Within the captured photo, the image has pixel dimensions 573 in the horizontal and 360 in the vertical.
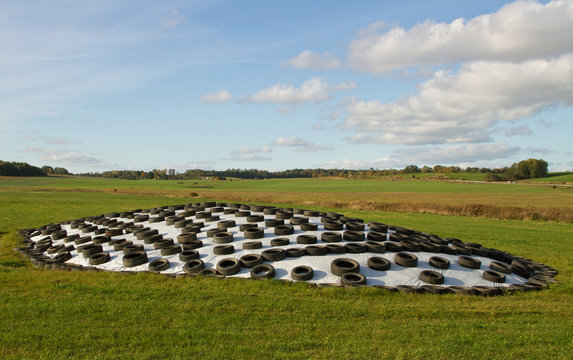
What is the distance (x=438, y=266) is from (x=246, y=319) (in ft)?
26.3

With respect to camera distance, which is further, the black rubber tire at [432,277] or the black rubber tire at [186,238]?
the black rubber tire at [186,238]

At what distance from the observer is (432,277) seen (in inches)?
487

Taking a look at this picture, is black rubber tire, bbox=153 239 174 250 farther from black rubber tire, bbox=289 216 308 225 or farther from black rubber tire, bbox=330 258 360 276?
black rubber tire, bbox=330 258 360 276

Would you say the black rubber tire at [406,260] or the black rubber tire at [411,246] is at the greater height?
the black rubber tire at [411,246]

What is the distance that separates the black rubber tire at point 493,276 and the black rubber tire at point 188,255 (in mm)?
11118

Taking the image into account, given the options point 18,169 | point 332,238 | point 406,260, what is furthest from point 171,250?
point 18,169

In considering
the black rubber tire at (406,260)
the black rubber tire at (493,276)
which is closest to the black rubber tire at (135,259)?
the black rubber tire at (406,260)

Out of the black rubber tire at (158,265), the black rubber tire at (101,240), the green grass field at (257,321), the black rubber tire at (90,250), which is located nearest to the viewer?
the green grass field at (257,321)

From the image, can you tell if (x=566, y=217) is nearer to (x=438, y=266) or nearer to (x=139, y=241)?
(x=438, y=266)

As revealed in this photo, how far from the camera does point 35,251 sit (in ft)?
61.7

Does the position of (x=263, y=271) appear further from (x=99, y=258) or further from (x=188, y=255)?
(x=99, y=258)

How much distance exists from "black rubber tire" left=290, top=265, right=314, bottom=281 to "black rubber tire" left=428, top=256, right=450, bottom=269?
4788 millimetres

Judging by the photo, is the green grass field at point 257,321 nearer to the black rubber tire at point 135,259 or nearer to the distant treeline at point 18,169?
the black rubber tire at point 135,259

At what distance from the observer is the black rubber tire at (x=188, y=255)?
46.2 ft
